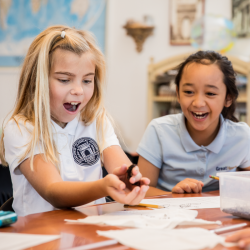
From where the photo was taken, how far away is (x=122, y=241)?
54 centimetres

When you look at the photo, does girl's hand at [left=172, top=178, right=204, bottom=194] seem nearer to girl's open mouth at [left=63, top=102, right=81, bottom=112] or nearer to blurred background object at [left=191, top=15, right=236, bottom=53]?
girl's open mouth at [left=63, top=102, right=81, bottom=112]

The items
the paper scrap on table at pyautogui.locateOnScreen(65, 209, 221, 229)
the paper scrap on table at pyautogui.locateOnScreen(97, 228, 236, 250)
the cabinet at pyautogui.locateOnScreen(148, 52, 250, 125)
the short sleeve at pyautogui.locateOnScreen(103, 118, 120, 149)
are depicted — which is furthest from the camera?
the cabinet at pyautogui.locateOnScreen(148, 52, 250, 125)

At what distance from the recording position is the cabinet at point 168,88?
112 inches

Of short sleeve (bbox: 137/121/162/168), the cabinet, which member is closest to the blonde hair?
short sleeve (bbox: 137/121/162/168)

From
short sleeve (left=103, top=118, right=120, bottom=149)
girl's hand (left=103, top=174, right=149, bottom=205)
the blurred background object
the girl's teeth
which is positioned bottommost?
girl's hand (left=103, top=174, right=149, bottom=205)

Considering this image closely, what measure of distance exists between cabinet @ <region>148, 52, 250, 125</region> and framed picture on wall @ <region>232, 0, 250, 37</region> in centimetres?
47

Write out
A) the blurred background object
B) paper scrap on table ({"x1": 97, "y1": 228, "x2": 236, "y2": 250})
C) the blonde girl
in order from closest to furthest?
1. paper scrap on table ({"x1": 97, "y1": 228, "x2": 236, "y2": 250})
2. the blonde girl
3. the blurred background object

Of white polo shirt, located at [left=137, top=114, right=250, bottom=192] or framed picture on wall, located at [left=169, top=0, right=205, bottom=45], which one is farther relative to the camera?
framed picture on wall, located at [left=169, top=0, right=205, bottom=45]

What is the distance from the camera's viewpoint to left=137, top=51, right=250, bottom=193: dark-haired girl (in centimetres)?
128

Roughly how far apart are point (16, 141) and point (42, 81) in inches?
7.4

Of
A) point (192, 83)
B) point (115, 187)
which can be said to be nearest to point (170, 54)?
point (192, 83)

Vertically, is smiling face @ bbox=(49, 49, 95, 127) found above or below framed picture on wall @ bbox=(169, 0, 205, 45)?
below

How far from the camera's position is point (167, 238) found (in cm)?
55

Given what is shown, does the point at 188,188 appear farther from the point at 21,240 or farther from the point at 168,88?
the point at 168,88
